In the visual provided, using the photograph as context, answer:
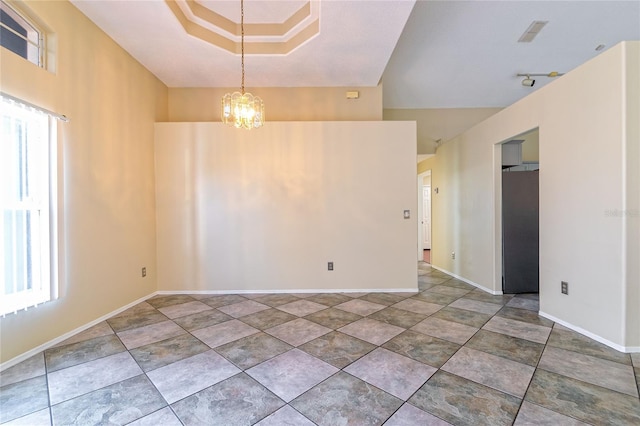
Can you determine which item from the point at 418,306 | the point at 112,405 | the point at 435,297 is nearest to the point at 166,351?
the point at 112,405

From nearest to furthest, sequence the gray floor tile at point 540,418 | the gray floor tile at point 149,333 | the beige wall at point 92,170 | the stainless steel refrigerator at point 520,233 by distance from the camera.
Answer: the gray floor tile at point 540,418
the beige wall at point 92,170
the gray floor tile at point 149,333
the stainless steel refrigerator at point 520,233

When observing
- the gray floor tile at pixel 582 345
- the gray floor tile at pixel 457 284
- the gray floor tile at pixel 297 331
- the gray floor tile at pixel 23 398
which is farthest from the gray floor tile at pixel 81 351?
the gray floor tile at pixel 457 284

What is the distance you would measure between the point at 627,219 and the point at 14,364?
5.09m

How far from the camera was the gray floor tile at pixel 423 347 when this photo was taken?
6.98 feet

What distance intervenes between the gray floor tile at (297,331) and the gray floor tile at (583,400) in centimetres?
164

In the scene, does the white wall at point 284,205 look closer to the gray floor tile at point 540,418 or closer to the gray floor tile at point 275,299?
the gray floor tile at point 275,299

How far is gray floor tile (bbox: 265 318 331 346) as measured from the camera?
8.12ft

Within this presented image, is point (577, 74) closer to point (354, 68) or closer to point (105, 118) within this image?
point (354, 68)

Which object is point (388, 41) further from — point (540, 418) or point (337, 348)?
point (540, 418)

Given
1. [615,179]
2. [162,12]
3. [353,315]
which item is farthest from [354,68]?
[353,315]

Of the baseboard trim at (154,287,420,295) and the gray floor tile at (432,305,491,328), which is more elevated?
the baseboard trim at (154,287,420,295)

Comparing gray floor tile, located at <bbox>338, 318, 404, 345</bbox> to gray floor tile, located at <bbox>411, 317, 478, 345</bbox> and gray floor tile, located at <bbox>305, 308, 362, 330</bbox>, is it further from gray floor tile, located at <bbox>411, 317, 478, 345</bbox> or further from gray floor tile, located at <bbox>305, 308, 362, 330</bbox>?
gray floor tile, located at <bbox>411, 317, 478, 345</bbox>

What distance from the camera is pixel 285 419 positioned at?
150 cm

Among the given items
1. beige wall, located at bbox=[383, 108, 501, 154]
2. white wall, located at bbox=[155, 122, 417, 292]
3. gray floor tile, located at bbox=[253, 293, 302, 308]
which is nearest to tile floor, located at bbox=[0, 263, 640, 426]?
gray floor tile, located at bbox=[253, 293, 302, 308]
